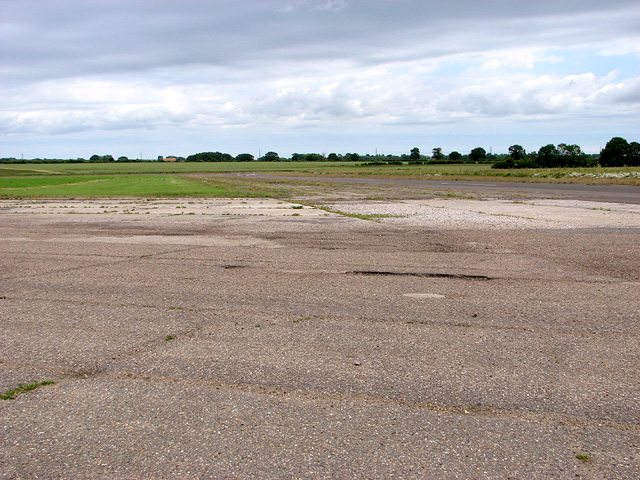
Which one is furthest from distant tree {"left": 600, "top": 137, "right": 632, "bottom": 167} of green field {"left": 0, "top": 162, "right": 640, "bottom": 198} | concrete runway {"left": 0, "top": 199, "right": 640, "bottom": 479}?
concrete runway {"left": 0, "top": 199, "right": 640, "bottom": 479}

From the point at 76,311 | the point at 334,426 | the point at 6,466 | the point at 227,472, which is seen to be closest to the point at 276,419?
the point at 334,426

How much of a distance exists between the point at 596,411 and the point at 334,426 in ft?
6.55

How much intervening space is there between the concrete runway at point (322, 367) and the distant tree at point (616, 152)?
405ft

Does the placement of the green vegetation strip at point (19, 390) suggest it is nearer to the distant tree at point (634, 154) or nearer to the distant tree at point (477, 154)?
the distant tree at point (634, 154)

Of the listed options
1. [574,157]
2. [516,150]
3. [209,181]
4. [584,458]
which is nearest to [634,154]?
[574,157]

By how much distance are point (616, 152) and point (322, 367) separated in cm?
13289

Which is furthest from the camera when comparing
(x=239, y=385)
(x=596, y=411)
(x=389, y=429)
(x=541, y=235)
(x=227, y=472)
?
(x=541, y=235)

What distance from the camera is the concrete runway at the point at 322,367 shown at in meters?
3.60

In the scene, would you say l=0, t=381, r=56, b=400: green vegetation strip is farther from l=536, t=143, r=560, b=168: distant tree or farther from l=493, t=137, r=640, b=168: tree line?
l=536, t=143, r=560, b=168: distant tree

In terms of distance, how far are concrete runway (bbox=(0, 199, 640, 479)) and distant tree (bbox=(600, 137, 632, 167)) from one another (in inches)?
4857

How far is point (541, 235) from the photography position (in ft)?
47.3

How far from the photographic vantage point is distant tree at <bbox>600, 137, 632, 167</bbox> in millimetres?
117938

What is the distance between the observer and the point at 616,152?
393 ft

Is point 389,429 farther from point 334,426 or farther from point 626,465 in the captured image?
point 626,465
